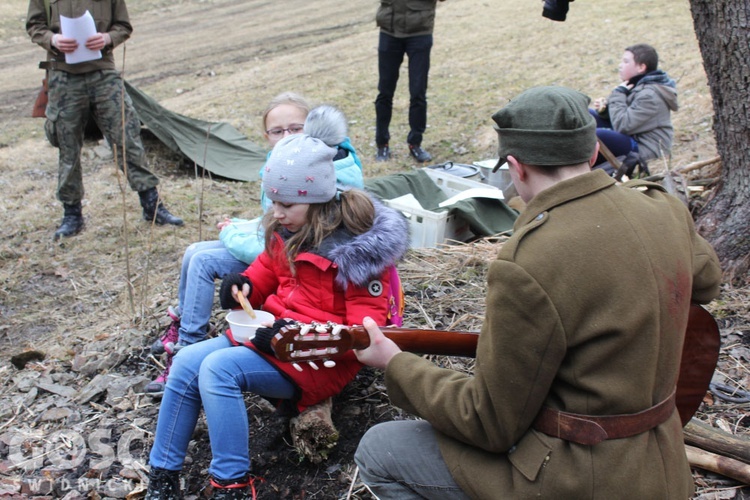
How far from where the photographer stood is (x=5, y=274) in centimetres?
607

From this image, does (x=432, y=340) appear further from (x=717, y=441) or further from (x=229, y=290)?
(x=717, y=441)

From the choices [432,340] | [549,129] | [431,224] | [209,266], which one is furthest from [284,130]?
[549,129]

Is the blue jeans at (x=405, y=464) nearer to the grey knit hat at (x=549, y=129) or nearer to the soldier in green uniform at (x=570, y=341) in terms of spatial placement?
the soldier in green uniform at (x=570, y=341)

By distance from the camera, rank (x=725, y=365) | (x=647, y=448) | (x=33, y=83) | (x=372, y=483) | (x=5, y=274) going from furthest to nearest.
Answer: (x=33, y=83)
(x=5, y=274)
(x=725, y=365)
(x=372, y=483)
(x=647, y=448)

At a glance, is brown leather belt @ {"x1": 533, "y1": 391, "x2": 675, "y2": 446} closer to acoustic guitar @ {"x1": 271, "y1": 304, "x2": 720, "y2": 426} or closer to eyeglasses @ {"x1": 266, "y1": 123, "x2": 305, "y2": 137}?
acoustic guitar @ {"x1": 271, "y1": 304, "x2": 720, "y2": 426}

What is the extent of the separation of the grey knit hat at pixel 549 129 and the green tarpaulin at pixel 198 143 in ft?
22.0

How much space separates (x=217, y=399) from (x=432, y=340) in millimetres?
880

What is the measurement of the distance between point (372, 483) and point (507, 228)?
11.5 feet

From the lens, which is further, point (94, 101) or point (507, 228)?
point (94, 101)

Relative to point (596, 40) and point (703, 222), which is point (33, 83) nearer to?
point (596, 40)

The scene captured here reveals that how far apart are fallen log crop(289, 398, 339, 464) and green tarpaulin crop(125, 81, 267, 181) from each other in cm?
580

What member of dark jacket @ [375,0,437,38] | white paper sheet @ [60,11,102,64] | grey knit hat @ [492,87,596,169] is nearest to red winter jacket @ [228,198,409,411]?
grey knit hat @ [492,87,596,169]

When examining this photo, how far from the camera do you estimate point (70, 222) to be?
6.77m

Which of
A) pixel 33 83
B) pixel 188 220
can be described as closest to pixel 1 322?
pixel 188 220
